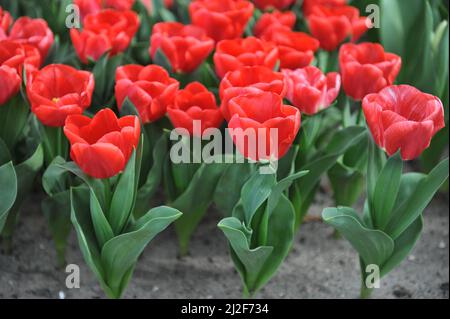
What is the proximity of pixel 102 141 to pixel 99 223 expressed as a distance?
0.60 ft

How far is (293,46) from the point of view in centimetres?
168

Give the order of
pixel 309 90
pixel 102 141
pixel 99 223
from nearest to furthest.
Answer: pixel 102 141 → pixel 99 223 → pixel 309 90

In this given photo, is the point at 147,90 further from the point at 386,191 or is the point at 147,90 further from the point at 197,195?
the point at 386,191

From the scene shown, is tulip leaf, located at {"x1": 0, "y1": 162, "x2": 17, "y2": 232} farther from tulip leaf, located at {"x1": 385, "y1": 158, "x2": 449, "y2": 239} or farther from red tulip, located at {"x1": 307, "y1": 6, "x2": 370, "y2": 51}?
red tulip, located at {"x1": 307, "y1": 6, "x2": 370, "y2": 51}

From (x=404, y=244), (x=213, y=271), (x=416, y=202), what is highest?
(x=416, y=202)

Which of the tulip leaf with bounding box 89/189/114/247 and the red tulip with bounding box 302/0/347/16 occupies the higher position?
the red tulip with bounding box 302/0/347/16

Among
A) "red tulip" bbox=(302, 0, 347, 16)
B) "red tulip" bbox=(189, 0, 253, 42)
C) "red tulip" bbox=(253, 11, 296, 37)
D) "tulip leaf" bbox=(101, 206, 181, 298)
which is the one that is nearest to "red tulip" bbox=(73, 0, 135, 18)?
"red tulip" bbox=(189, 0, 253, 42)

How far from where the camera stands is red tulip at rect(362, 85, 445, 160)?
1.28 metres

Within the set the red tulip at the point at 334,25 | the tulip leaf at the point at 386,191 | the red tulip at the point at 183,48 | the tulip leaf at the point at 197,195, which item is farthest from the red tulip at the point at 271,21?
the tulip leaf at the point at 386,191

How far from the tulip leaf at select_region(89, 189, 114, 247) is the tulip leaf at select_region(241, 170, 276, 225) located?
252 mm

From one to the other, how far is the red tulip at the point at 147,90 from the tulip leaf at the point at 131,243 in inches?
8.2

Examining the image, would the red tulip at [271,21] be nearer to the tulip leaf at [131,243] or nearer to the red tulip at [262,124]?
the red tulip at [262,124]

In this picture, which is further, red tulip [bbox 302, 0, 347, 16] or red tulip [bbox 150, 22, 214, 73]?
red tulip [bbox 302, 0, 347, 16]

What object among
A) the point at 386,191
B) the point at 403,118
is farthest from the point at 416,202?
the point at 403,118
